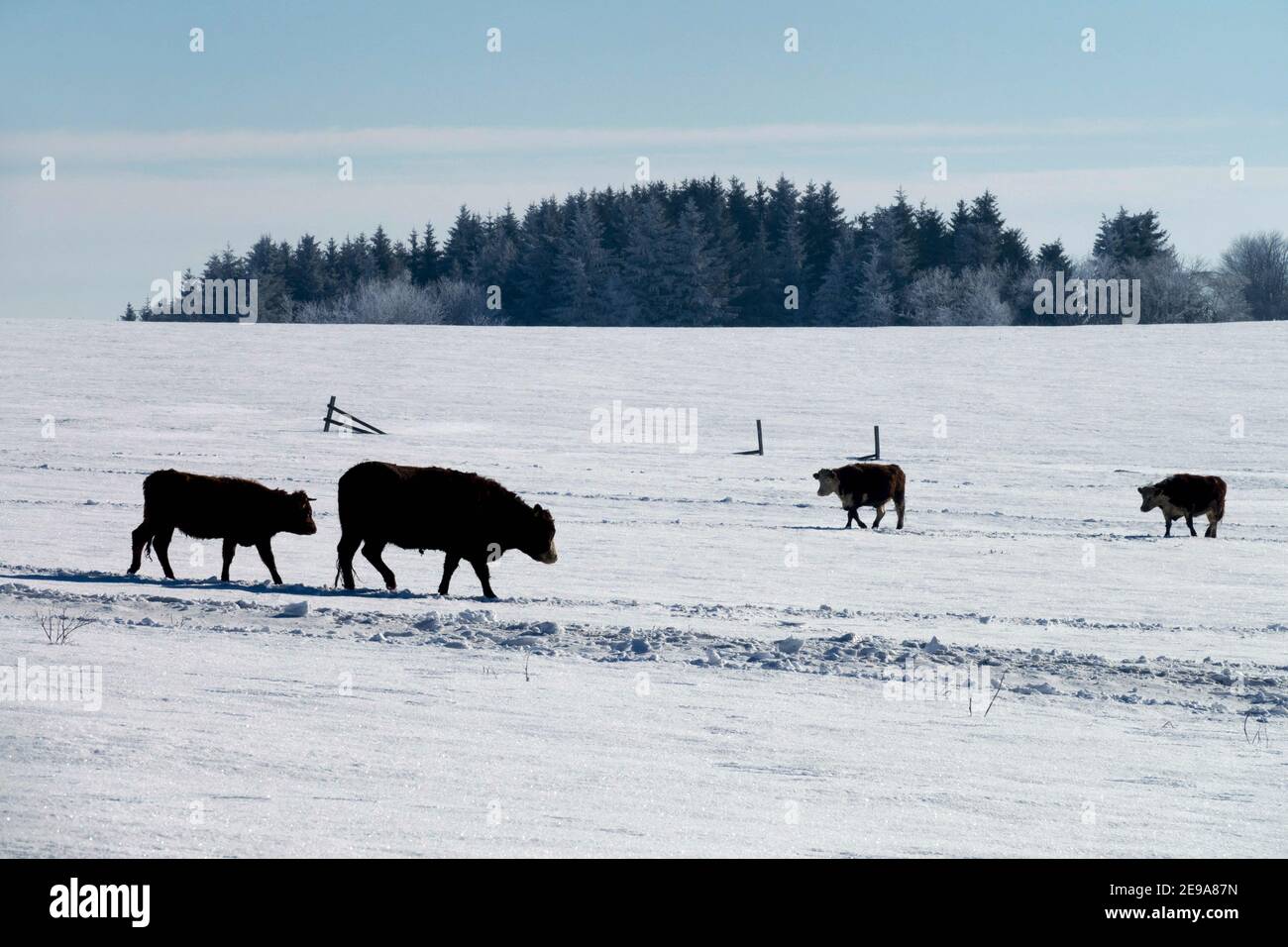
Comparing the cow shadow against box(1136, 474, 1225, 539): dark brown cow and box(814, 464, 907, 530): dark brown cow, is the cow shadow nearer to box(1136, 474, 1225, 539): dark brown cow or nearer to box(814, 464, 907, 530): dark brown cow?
box(814, 464, 907, 530): dark brown cow

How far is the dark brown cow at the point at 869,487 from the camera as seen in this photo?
23.6m

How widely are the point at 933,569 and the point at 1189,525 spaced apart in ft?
26.6

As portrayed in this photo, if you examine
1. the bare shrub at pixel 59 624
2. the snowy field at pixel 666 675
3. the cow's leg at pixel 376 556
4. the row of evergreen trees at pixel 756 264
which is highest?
the row of evergreen trees at pixel 756 264

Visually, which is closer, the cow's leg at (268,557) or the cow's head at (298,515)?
the cow's leg at (268,557)

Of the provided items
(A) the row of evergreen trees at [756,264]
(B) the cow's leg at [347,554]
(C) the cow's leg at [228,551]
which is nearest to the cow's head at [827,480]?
(B) the cow's leg at [347,554]

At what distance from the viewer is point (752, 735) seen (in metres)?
8.11

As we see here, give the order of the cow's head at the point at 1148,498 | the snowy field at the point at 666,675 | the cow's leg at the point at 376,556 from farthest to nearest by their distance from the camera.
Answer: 1. the cow's head at the point at 1148,498
2. the cow's leg at the point at 376,556
3. the snowy field at the point at 666,675

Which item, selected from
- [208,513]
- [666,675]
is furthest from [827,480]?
[666,675]

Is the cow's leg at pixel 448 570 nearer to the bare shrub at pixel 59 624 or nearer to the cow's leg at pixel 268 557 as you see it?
the cow's leg at pixel 268 557

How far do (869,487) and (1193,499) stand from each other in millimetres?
5756

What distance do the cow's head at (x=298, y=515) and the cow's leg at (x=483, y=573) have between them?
187cm

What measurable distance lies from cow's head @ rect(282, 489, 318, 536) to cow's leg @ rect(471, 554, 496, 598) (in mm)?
1866

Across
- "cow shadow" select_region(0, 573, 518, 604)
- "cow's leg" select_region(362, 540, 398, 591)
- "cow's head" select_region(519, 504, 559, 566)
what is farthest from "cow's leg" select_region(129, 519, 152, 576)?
"cow's head" select_region(519, 504, 559, 566)

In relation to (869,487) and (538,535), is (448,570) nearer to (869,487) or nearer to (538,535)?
(538,535)
